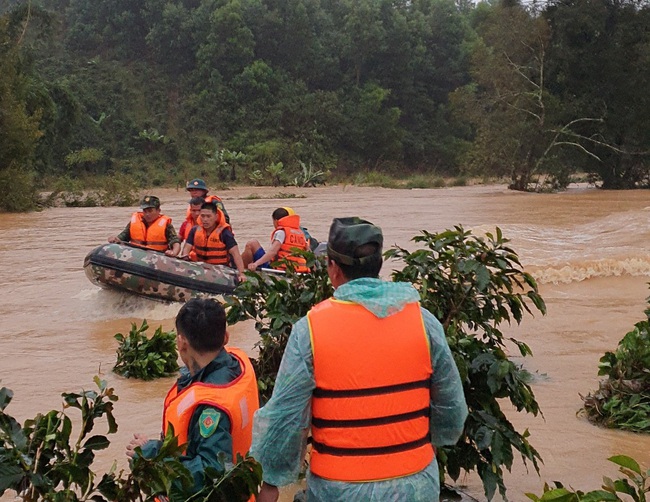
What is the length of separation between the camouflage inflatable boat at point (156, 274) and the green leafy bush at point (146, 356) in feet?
6.78

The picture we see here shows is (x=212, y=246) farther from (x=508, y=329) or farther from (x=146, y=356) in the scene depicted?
(x=508, y=329)

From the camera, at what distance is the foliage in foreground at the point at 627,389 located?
502cm

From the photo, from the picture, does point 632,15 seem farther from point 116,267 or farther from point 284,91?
point 116,267

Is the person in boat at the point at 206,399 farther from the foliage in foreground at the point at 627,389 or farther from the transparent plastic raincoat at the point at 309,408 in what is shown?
the foliage in foreground at the point at 627,389

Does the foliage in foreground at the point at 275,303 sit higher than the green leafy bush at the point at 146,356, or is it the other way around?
the foliage in foreground at the point at 275,303

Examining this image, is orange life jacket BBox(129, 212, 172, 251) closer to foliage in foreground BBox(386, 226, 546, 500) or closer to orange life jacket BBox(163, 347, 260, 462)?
foliage in foreground BBox(386, 226, 546, 500)

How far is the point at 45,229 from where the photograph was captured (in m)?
18.3

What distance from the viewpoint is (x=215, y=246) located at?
31.1 feet

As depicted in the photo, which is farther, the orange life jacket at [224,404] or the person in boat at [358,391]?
the orange life jacket at [224,404]

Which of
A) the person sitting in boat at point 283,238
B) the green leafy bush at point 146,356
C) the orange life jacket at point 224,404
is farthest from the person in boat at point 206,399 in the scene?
the person sitting in boat at point 283,238

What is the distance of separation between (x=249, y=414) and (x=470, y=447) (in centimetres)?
112

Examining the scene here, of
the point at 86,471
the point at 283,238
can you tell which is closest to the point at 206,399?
the point at 86,471

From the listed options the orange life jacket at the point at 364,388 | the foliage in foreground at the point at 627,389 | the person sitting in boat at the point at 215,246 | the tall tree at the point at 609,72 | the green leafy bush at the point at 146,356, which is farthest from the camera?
the tall tree at the point at 609,72

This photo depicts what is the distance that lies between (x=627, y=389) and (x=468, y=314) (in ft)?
5.36
